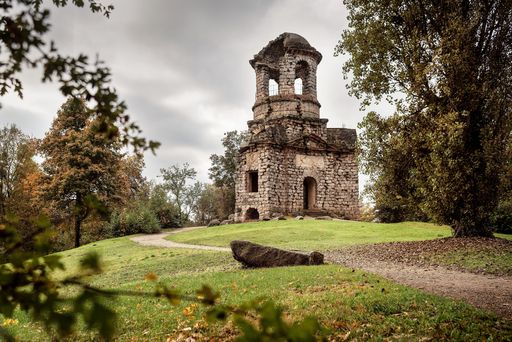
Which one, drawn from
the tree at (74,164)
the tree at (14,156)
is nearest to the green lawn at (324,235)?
the tree at (74,164)

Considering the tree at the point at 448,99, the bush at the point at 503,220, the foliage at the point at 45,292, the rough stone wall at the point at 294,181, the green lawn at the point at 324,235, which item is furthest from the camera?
the rough stone wall at the point at 294,181

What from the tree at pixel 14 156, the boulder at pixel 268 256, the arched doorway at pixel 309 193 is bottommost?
the boulder at pixel 268 256

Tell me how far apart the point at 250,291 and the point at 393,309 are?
317 centimetres

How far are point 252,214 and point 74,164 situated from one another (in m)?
15.5

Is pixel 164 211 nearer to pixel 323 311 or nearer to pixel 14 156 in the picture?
pixel 14 156

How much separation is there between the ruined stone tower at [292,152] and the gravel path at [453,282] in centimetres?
2055

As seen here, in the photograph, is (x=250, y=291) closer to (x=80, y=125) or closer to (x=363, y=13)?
(x=363, y=13)

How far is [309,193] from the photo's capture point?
37.2m

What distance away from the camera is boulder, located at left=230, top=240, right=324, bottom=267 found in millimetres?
12859

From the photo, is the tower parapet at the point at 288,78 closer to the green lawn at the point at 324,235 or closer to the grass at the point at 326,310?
the green lawn at the point at 324,235

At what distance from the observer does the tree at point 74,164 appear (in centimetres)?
3131

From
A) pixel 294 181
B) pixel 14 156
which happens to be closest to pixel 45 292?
pixel 294 181

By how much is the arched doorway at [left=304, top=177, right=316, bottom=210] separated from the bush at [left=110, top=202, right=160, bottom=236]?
1411 centimetres

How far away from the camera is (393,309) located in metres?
6.78
